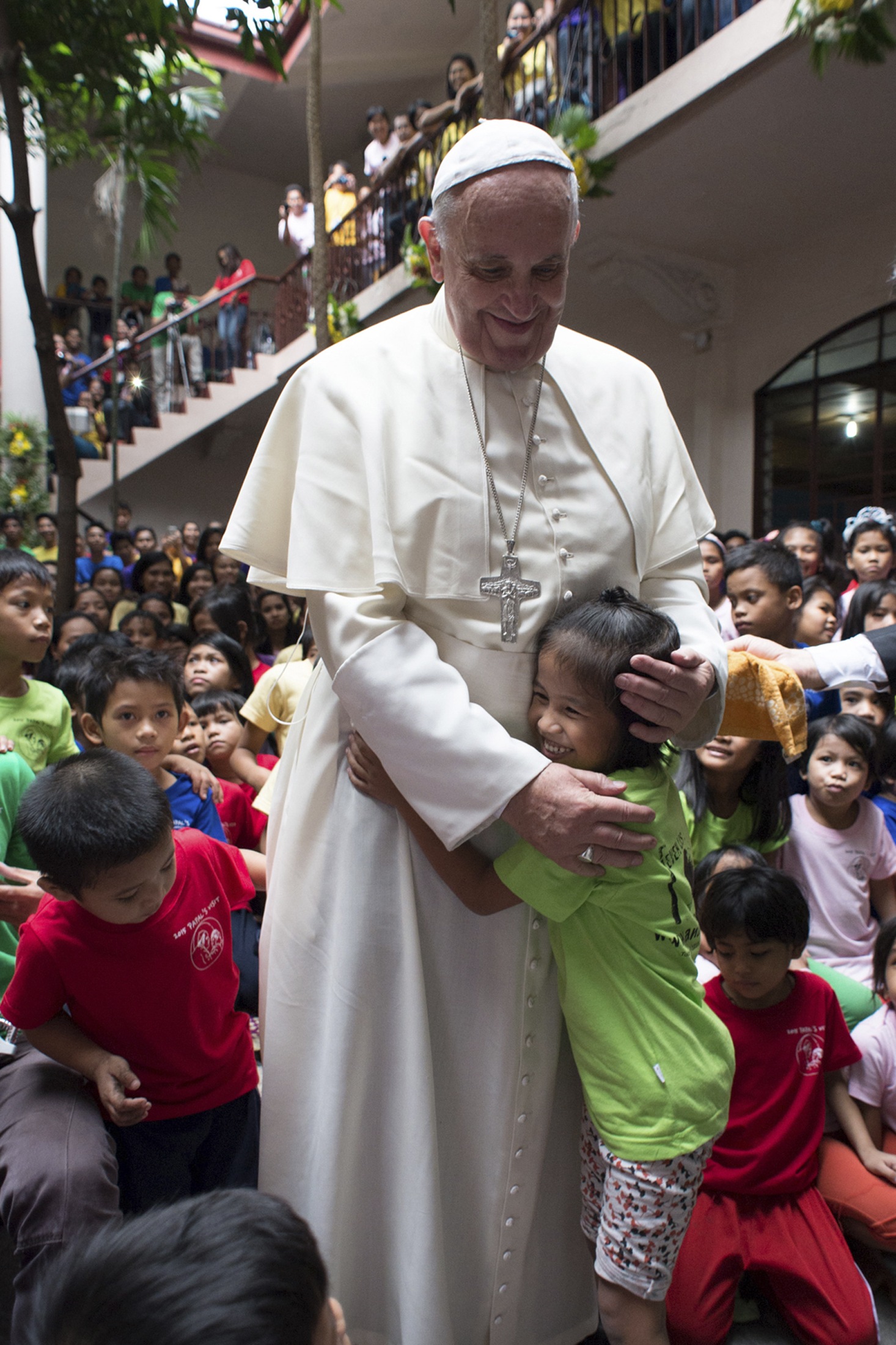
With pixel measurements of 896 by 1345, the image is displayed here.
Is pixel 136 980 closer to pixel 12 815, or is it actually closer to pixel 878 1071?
pixel 12 815

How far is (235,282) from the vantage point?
13555 mm

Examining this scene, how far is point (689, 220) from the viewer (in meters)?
8.94

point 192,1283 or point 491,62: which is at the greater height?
point 491,62

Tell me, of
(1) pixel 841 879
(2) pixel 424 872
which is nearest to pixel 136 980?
(2) pixel 424 872

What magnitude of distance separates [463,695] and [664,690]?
305 millimetres

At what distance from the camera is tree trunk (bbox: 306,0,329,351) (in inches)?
222

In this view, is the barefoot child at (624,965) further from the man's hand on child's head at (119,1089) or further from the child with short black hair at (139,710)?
the child with short black hair at (139,710)

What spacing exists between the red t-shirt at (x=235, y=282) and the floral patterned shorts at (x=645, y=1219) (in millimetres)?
13151

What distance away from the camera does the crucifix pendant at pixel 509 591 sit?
1710 millimetres

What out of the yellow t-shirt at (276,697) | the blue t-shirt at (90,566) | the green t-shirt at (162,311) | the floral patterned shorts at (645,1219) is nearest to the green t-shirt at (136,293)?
the green t-shirt at (162,311)

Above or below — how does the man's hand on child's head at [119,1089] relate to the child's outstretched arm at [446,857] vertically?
Answer: below

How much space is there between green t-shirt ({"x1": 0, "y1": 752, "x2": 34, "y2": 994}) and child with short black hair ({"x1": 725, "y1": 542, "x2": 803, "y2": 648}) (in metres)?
2.33

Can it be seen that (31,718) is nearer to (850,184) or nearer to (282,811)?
(282,811)

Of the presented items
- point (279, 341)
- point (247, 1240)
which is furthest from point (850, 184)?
point (247, 1240)
